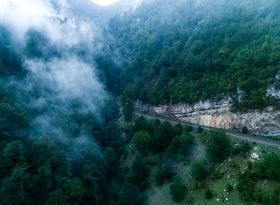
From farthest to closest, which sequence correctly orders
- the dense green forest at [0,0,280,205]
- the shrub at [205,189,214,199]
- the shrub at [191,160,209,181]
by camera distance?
the shrub at [191,160,209,181] → the dense green forest at [0,0,280,205] → the shrub at [205,189,214,199]

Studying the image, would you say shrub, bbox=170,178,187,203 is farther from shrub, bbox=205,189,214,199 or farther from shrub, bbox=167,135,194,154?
shrub, bbox=167,135,194,154

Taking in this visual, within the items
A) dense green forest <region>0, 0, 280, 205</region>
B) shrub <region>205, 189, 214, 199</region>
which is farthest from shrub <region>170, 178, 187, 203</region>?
shrub <region>205, 189, 214, 199</region>

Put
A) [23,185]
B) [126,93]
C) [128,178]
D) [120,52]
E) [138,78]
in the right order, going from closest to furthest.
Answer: [23,185]
[128,178]
[126,93]
[138,78]
[120,52]

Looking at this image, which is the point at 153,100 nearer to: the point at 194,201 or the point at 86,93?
the point at 86,93

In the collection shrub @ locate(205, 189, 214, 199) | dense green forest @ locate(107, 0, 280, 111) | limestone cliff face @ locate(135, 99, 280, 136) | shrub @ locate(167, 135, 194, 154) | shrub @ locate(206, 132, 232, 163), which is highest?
dense green forest @ locate(107, 0, 280, 111)

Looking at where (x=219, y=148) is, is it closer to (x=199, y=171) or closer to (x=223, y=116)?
(x=199, y=171)

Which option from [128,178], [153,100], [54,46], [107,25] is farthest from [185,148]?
[107,25]

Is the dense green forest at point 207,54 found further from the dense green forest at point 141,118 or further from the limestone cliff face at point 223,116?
the limestone cliff face at point 223,116
